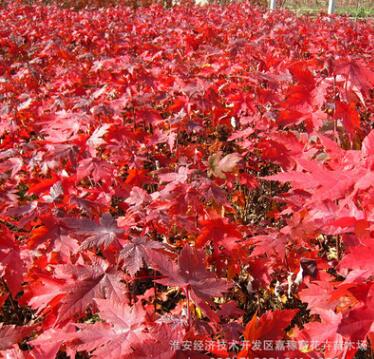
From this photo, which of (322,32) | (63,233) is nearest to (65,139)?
(63,233)

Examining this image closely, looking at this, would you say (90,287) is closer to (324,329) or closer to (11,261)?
(11,261)

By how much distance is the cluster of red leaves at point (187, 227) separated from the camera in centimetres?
126

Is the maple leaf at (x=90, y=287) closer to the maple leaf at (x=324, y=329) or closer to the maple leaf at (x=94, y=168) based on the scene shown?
the maple leaf at (x=324, y=329)

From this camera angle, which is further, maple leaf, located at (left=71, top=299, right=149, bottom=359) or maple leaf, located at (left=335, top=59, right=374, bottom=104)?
maple leaf, located at (left=335, top=59, right=374, bottom=104)

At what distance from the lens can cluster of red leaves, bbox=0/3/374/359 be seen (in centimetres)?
126

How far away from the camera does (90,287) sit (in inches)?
Result: 55.5

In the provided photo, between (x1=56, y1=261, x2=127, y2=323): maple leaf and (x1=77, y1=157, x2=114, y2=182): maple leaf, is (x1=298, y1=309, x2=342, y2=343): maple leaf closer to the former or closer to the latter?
(x1=56, y1=261, x2=127, y2=323): maple leaf

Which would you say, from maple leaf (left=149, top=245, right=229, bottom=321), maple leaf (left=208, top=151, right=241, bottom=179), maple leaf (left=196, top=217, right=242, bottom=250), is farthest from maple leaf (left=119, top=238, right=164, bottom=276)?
maple leaf (left=208, top=151, right=241, bottom=179)

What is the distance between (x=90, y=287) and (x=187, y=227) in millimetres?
705

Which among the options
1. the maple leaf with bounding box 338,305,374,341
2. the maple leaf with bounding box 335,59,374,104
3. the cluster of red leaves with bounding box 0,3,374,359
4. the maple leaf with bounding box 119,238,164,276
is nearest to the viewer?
the maple leaf with bounding box 338,305,374,341

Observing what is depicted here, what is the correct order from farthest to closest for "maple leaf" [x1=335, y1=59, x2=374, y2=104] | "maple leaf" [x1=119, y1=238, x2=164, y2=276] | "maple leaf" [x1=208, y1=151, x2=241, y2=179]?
1. "maple leaf" [x1=208, y1=151, x2=241, y2=179]
2. "maple leaf" [x1=335, y1=59, x2=374, y2=104]
3. "maple leaf" [x1=119, y1=238, x2=164, y2=276]

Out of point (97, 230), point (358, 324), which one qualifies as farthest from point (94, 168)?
point (358, 324)

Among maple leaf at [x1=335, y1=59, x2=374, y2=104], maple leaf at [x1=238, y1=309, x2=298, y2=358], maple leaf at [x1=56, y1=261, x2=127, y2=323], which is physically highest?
maple leaf at [x1=335, y1=59, x2=374, y2=104]

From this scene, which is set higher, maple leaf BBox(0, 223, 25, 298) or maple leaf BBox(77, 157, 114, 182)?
maple leaf BBox(77, 157, 114, 182)
